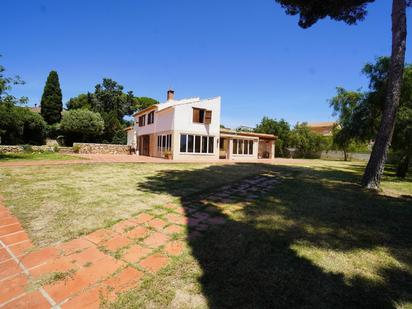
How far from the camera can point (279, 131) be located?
35469 mm

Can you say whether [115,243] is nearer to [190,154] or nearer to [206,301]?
[206,301]

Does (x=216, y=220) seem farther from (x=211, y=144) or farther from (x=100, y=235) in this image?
(x=211, y=144)

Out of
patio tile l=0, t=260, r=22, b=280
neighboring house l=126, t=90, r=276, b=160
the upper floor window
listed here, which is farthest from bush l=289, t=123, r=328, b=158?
patio tile l=0, t=260, r=22, b=280

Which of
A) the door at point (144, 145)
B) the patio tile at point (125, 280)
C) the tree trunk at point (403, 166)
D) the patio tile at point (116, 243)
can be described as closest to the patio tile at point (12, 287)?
the patio tile at point (125, 280)

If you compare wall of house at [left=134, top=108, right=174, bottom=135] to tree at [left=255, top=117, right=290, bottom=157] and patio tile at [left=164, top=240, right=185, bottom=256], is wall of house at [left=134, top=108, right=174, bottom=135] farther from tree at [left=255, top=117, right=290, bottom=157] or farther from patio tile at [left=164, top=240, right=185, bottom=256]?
tree at [left=255, top=117, right=290, bottom=157]

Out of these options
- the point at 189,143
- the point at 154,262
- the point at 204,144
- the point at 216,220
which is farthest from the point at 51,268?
the point at 204,144

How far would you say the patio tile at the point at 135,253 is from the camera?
3.01 m

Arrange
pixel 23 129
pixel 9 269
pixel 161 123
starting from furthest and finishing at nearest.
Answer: pixel 23 129
pixel 161 123
pixel 9 269

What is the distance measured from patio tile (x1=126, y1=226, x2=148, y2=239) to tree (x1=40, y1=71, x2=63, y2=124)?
3337cm

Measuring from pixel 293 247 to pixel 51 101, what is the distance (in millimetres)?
35954

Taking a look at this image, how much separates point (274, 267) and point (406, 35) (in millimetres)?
9594

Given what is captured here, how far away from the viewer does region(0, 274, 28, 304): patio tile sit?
7.54 feet

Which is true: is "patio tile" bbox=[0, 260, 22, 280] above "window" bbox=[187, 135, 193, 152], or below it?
below

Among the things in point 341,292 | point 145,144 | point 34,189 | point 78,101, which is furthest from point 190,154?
point 78,101
